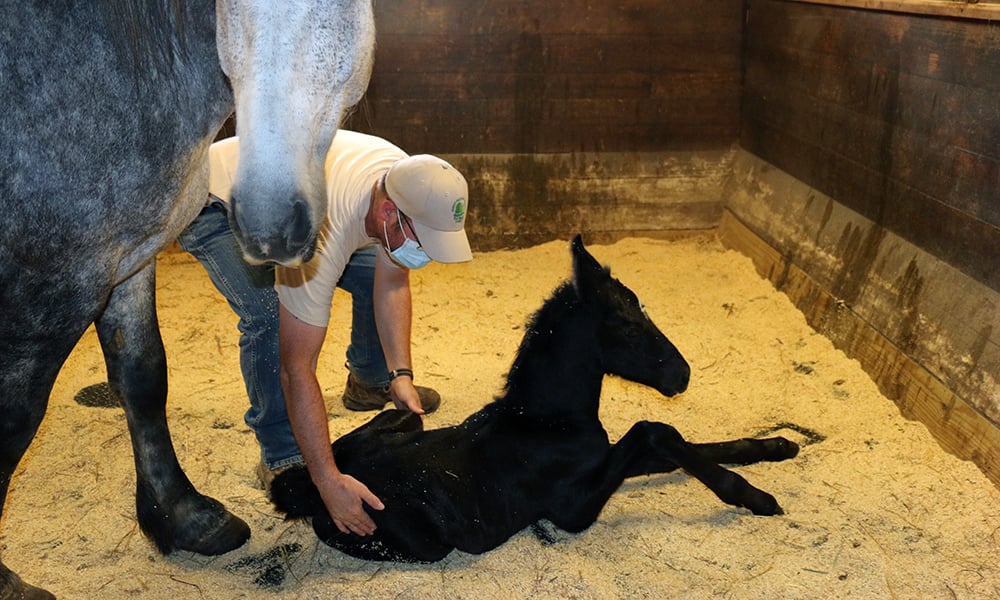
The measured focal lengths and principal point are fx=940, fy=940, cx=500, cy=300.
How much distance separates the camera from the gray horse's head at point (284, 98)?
1661 millimetres

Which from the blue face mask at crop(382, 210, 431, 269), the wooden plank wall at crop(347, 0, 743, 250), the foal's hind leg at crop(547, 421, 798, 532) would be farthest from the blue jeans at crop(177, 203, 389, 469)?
the wooden plank wall at crop(347, 0, 743, 250)

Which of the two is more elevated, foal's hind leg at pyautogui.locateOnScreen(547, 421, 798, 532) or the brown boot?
foal's hind leg at pyautogui.locateOnScreen(547, 421, 798, 532)

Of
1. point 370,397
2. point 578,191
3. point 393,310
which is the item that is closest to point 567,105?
point 578,191

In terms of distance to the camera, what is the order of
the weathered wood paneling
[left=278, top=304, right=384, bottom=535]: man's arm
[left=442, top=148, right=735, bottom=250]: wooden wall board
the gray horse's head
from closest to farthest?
the gray horse's head < [left=278, top=304, right=384, bottom=535]: man's arm < the weathered wood paneling < [left=442, top=148, right=735, bottom=250]: wooden wall board

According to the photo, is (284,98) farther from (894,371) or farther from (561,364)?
(894,371)

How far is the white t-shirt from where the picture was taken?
8.79ft

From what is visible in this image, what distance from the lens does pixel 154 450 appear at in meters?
2.91

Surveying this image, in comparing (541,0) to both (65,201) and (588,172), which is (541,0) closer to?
(588,172)

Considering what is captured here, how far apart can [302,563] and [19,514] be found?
1.02m

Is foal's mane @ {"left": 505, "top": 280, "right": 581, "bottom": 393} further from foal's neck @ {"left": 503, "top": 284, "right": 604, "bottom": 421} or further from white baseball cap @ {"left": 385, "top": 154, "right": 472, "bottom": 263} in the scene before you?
white baseball cap @ {"left": 385, "top": 154, "right": 472, "bottom": 263}

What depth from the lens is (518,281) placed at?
512cm

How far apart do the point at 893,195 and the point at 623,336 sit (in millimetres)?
1737

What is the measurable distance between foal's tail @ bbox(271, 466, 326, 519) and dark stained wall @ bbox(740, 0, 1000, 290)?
243 cm

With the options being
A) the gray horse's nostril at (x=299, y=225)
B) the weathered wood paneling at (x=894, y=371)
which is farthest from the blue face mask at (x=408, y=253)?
the weathered wood paneling at (x=894, y=371)
